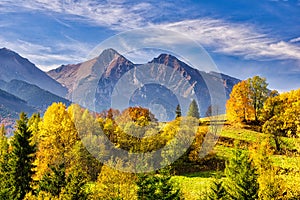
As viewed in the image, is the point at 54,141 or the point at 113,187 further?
the point at 54,141

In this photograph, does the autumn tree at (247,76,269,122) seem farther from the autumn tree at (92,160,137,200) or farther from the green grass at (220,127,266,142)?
the autumn tree at (92,160,137,200)

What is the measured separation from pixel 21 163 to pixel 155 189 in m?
20.4

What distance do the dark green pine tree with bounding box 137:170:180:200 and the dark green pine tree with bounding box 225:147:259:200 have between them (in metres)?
7.50

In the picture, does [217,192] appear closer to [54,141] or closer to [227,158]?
[54,141]

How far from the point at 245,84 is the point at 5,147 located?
6488cm

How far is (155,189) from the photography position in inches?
1721

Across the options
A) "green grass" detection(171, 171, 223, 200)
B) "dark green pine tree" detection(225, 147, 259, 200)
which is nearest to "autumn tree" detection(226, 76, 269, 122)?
"green grass" detection(171, 171, 223, 200)

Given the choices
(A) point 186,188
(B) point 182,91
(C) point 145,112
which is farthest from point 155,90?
(C) point 145,112

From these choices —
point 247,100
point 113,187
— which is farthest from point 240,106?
point 113,187

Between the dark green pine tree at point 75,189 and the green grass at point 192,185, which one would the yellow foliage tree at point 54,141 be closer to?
the dark green pine tree at point 75,189

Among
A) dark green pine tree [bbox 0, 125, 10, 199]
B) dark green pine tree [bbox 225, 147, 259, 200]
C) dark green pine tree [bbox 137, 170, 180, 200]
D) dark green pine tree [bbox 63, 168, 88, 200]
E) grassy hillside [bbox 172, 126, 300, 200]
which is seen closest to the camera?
dark green pine tree [bbox 63, 168, 88, 200]

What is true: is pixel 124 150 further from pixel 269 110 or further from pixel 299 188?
pixel 269 110

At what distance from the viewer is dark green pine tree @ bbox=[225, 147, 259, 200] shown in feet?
147

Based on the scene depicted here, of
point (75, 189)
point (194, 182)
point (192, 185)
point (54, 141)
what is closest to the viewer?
point (75, 189)
